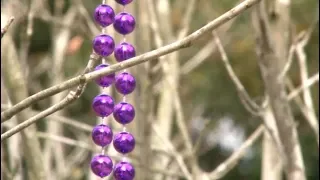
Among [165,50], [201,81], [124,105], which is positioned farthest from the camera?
[201,81]

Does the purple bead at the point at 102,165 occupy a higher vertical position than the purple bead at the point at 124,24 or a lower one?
lower

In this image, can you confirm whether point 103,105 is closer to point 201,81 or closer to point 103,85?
point 103,85

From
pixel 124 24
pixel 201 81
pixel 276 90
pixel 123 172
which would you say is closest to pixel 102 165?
pixel 123 172

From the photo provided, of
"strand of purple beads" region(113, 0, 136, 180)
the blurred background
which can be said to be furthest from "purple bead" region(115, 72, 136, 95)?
the blurred background

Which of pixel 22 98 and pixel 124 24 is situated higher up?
pixel 22 98

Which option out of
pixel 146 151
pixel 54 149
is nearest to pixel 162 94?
pixel 54 149

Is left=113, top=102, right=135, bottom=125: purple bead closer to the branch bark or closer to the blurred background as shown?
the branch bark

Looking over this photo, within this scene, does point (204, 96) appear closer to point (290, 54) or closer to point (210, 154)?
point (210, 154)

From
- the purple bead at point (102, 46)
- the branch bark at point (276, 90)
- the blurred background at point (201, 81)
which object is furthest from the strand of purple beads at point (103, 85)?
the blurred background at point (201, 81)

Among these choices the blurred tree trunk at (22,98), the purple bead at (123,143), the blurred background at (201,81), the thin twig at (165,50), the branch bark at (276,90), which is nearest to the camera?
the thin twig at (165,50)

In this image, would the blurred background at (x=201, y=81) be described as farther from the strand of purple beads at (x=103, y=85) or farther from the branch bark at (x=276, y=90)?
the strand of purple beads at (x=103, y=85)

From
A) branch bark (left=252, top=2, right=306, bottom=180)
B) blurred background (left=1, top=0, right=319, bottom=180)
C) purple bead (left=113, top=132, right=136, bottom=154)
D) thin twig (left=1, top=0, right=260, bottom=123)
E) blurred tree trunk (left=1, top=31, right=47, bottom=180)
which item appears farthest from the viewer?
blurred background (left=1, top=0, right=319, bottom=180)
